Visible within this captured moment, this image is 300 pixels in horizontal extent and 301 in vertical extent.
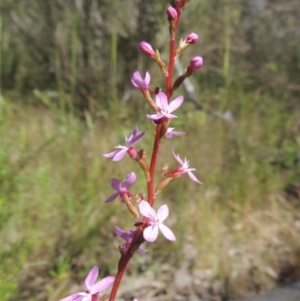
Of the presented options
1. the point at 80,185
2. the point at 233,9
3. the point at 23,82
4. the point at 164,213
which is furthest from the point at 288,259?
the point at 23,82

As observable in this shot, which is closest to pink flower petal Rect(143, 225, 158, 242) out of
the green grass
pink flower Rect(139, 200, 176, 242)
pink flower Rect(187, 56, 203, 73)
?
pink flower Rect(139, 200, 176, 242)

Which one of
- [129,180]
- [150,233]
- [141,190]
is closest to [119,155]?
[129,180]

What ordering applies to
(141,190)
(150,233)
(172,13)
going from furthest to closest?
(141,190), (172,13), (150,233)

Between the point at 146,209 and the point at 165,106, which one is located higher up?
the point at 165,106

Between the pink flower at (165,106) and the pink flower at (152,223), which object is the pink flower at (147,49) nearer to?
the pink flower at (165,106)

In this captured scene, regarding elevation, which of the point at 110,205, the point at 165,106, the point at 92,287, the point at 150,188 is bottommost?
the point at 92,287

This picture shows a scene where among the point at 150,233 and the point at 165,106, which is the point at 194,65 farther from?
the point at 150,233

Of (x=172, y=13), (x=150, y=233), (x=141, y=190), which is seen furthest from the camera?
(x=141, y=190)
